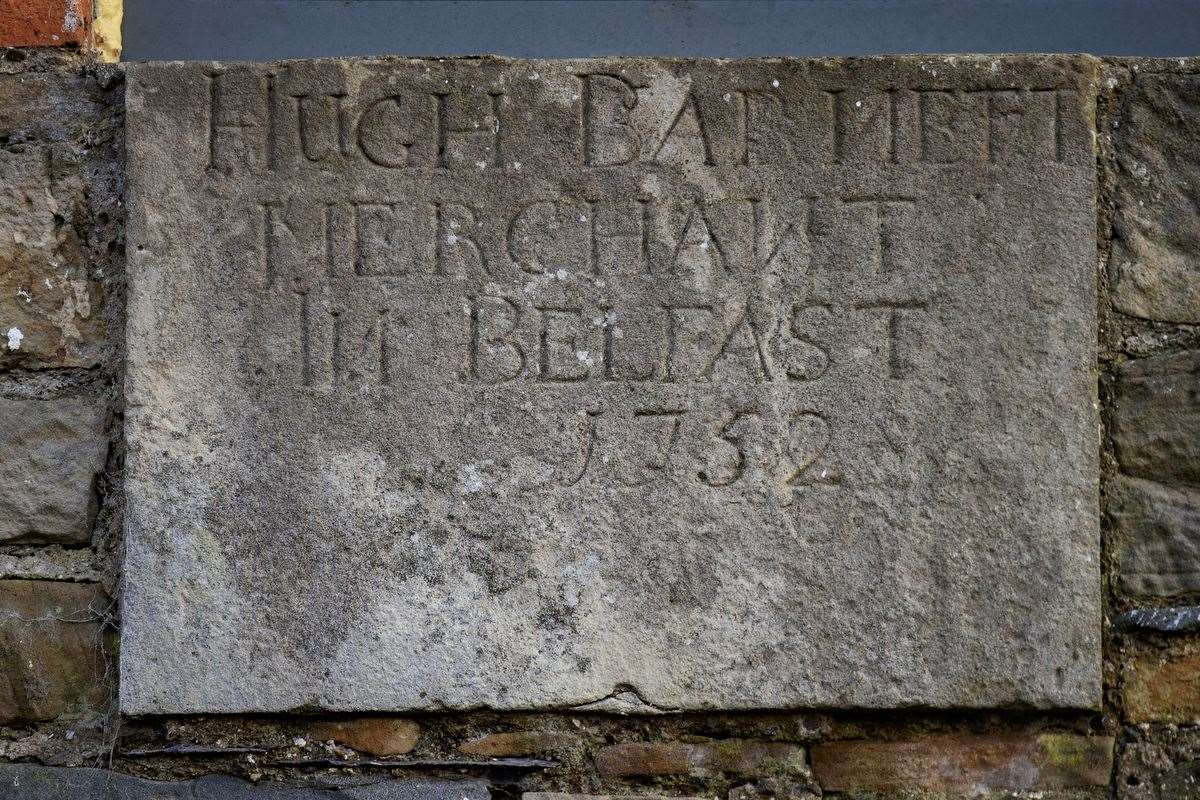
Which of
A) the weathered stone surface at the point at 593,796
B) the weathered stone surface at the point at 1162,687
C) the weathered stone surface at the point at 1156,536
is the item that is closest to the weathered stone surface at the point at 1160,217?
the weathered stone surface at the point at 1156,536

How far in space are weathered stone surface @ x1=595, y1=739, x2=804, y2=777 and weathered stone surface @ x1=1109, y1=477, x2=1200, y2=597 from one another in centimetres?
63

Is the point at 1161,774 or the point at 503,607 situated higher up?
the point at 503,607

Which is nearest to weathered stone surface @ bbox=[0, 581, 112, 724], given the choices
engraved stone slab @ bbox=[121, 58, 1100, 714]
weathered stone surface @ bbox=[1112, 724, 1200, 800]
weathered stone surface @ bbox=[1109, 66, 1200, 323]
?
engraved stone slab @ bbox=[121, 58, 1100, 714]

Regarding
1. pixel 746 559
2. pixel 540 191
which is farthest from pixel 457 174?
pixel 746 559

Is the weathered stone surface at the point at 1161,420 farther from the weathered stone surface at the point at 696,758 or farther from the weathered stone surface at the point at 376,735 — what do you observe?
the weathered stone surface at the point at 376,735

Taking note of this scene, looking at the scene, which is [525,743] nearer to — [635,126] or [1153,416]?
[635,126]

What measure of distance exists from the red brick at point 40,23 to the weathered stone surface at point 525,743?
1.40 m

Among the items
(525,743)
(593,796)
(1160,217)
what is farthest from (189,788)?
(1160,217)

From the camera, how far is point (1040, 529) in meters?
1.86

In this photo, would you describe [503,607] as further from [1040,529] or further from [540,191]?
[1040,529]

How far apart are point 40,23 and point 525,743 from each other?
1.48 metres

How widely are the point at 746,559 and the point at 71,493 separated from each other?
1139 mm

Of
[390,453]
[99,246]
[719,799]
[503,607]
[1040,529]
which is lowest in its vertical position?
[719,799]

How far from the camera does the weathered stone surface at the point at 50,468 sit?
1.97 meters
